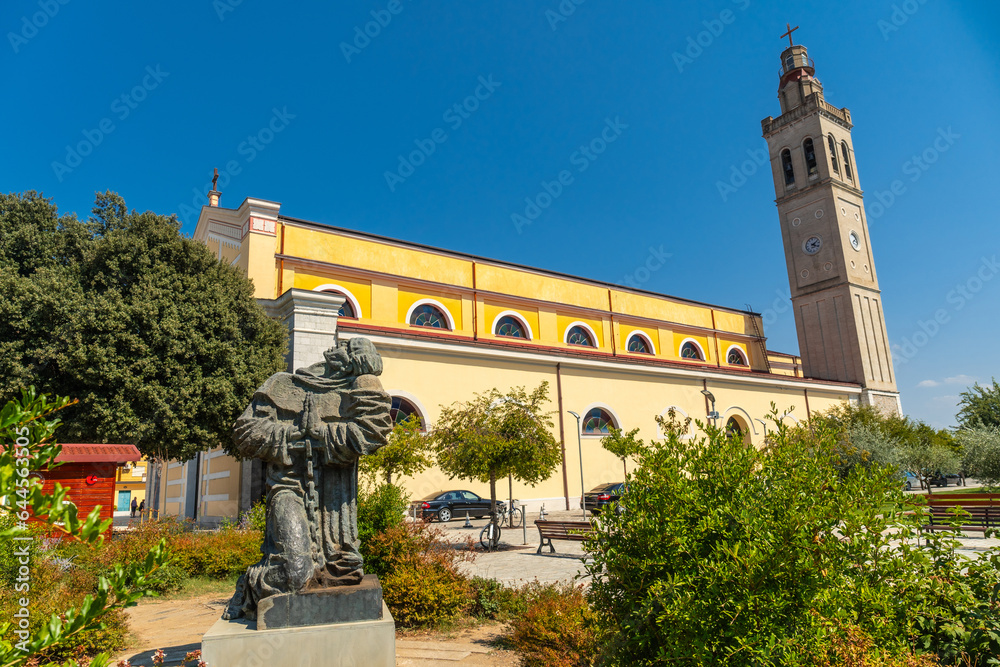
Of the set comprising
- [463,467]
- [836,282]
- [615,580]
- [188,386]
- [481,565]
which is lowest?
[481,565]

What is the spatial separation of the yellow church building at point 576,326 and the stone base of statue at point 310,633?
7136 millimetres

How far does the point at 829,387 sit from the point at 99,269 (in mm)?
33992

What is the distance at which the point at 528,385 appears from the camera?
72.7 feet

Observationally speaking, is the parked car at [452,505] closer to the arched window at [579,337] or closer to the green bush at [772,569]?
the arched window at [579,337]

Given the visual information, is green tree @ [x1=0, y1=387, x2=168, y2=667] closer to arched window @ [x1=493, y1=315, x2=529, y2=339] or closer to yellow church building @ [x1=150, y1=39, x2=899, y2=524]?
yellow church building @ [x1=150, y1=39, x2=899, y2=524]

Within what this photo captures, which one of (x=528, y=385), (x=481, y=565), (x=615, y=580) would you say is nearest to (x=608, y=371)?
(x=528, y=385)

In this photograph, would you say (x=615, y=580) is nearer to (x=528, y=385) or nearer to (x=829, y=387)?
(x=528, y=385)

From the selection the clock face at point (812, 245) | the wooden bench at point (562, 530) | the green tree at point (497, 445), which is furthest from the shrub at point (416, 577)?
the clock face at point (812, 245)

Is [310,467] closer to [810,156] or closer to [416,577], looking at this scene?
[416,577]

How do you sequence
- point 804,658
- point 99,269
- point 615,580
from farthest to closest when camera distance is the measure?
point 99,269, point 615,580, point 804,658

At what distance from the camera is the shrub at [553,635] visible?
468 centimetres

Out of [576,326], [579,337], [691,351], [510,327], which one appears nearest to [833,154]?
[691,351]

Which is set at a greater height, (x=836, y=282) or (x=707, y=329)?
(x=836, y=282)

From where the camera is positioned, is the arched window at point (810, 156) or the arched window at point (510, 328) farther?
the arched window at point (810, 156)
